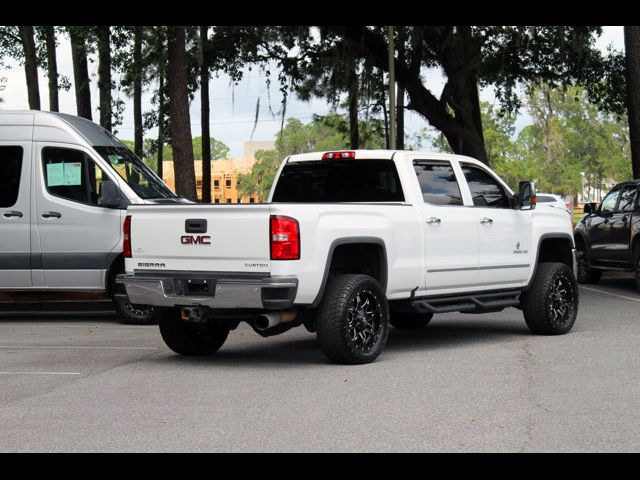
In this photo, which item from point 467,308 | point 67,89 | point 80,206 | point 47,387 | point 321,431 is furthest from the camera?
point 67,89

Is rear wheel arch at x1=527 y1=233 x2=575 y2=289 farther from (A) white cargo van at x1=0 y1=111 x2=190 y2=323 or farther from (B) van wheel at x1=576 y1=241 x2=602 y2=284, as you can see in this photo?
(B) van wheel at x1=576 y1=241 x2=602 y2=284

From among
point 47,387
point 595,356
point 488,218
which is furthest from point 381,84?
point 47,387

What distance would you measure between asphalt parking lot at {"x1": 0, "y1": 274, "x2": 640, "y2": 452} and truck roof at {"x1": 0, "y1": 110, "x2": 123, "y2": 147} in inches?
121

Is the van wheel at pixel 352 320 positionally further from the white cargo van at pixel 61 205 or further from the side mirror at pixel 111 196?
the side mirror at pixel 111 196

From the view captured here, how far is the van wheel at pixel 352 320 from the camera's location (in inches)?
390

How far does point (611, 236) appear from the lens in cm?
1930

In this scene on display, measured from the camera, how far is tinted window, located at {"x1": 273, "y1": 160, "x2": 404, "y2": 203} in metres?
11.4

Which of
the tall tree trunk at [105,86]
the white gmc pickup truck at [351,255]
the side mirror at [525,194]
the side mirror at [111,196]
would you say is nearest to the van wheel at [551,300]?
the white gmc pickup truck at [351,255]

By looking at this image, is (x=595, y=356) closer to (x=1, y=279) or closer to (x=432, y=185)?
(x=432, y=185)

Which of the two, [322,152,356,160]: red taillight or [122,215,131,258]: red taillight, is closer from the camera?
[122,215,131,258]: red taillight

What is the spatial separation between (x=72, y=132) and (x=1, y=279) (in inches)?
85.1

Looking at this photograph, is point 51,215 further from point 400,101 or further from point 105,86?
point 105,86

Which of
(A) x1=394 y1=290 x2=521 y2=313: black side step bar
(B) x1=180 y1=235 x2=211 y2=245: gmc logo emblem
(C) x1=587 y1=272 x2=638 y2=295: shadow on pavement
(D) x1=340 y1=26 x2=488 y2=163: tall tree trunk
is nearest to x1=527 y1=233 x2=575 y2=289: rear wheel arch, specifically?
(A) x1=394 y1=290 x2=521 y2=313: black side step bar

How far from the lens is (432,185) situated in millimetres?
11602
